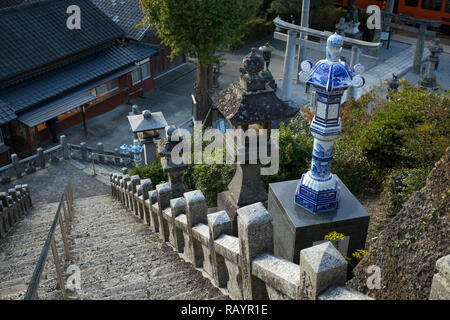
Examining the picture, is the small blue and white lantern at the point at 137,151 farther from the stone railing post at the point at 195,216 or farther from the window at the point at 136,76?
the window at the point at 136,76

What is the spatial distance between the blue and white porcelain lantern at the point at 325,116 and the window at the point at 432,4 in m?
28.8

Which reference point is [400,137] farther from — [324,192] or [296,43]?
[296,43]

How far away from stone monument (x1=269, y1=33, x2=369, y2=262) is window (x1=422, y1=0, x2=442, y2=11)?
28.8 m

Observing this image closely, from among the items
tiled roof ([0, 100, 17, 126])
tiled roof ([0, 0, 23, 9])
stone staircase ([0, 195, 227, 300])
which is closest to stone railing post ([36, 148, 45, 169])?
tiled roof ([0, 100, 17, 126])

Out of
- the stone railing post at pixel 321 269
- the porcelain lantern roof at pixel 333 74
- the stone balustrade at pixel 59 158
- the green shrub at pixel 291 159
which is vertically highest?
the porcelain lantern roof at pixel 333 74

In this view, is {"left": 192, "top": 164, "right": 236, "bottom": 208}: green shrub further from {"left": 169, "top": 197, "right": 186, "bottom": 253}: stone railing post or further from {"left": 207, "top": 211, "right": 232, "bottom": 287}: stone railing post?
{"left": 207, "top": 211, "right": 232, "bottom": 287}: stone railing post

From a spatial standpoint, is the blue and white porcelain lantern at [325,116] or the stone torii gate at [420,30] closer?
the blue and white porcelain lantern at [325,116]

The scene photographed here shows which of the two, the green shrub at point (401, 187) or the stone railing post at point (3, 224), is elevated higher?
the green shrub at point (401, 187)

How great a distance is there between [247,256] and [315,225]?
6.23 ft

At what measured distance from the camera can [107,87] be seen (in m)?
25.3

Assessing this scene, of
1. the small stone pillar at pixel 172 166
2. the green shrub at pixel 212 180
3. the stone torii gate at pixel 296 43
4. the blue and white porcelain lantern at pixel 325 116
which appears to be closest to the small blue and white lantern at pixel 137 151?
the green shrub at pixel 212 180

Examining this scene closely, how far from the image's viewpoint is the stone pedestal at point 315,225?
265 inches

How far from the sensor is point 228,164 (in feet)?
33.5

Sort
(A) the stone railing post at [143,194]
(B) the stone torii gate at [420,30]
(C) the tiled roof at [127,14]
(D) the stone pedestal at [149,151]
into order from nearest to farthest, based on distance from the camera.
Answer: (A) the stone railing post at [143,194]
(D) the stone pedestal at [149,151]
(B) the stone torii gate at [420,30]
(C) the tiled roof at [127,14]
